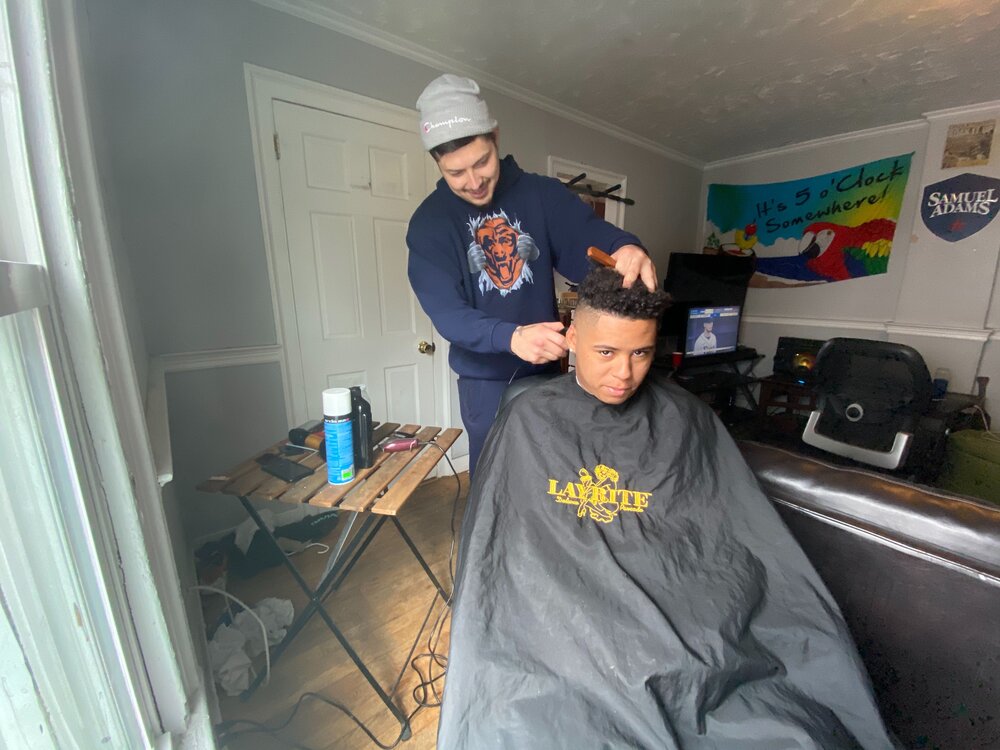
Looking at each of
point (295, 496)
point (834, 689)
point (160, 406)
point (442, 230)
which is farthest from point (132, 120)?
point (834, 689)

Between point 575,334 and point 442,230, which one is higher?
point 442,230

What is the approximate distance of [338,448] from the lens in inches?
44.0

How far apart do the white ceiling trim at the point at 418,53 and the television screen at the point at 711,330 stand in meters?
1.63

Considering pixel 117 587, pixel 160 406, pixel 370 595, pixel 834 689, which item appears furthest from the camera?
pixel 370 595

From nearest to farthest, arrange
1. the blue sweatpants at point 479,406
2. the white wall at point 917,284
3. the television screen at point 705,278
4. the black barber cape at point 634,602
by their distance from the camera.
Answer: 1. the black barber cape at point 634,602
2. the blue sweatpants at point 479,406
3. the white wall at point 917,284
4. the television screen at point 705,278

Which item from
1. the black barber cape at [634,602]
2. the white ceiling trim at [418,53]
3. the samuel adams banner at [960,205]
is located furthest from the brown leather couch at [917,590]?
the samuel adams banner at [960,205]

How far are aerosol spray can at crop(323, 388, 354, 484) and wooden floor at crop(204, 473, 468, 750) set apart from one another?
0.73 metres

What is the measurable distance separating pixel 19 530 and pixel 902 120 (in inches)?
197

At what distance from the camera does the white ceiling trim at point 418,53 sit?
1.81 metres

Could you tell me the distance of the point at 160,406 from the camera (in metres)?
1.18

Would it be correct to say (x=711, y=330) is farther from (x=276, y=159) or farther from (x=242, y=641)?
(x=242, y=641)

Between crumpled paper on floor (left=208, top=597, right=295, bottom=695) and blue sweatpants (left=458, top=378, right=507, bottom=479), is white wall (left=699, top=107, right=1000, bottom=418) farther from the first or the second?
crumpled paper on floor (left=208, top=597, right=295, bottom=695)

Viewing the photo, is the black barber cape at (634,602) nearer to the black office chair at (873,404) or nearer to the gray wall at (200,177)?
the black office chair at (873,404)

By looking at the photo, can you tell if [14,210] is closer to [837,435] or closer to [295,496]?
[295,496]
